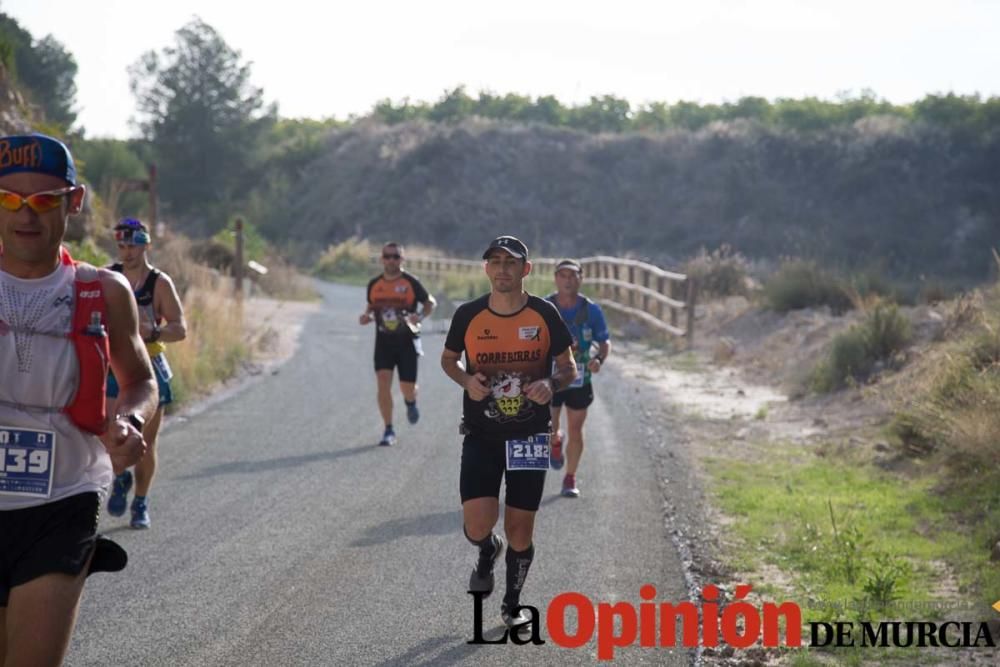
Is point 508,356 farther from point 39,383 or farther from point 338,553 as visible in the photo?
point 39,383

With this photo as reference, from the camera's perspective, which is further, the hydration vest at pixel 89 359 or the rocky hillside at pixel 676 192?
the rocky hillside at pixel 676 192

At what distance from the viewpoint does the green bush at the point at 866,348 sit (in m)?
16.8

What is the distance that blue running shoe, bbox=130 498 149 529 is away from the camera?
29.7 feet

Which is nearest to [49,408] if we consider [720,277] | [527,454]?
[527,454]

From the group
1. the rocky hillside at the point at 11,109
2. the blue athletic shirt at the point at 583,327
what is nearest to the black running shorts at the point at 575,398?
the blue athletic shirt at the point at 583,327

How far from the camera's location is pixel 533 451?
273 inches

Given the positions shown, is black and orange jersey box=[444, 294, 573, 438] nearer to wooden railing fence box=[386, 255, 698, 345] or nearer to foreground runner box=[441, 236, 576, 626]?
foreground runner box=[441, 236, 576, 626]

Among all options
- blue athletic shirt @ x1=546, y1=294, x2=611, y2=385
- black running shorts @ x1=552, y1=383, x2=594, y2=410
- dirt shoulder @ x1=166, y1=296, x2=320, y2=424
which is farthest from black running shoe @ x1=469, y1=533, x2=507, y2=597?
dirt shoulder @ x1=166, y1=296, x2=320, y2=424

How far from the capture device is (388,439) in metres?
13.3

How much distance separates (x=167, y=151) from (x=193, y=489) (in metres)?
61.8

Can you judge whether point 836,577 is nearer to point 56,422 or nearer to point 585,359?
point 585,359

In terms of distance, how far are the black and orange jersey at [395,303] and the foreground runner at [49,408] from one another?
906 centimetres

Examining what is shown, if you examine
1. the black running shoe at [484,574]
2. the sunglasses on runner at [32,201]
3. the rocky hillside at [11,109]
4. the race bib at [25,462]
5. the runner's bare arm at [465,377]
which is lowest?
the black running shoe at [484,574]

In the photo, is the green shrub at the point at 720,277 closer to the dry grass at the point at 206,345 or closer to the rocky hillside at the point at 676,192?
the dry grass at the point at 206,345
